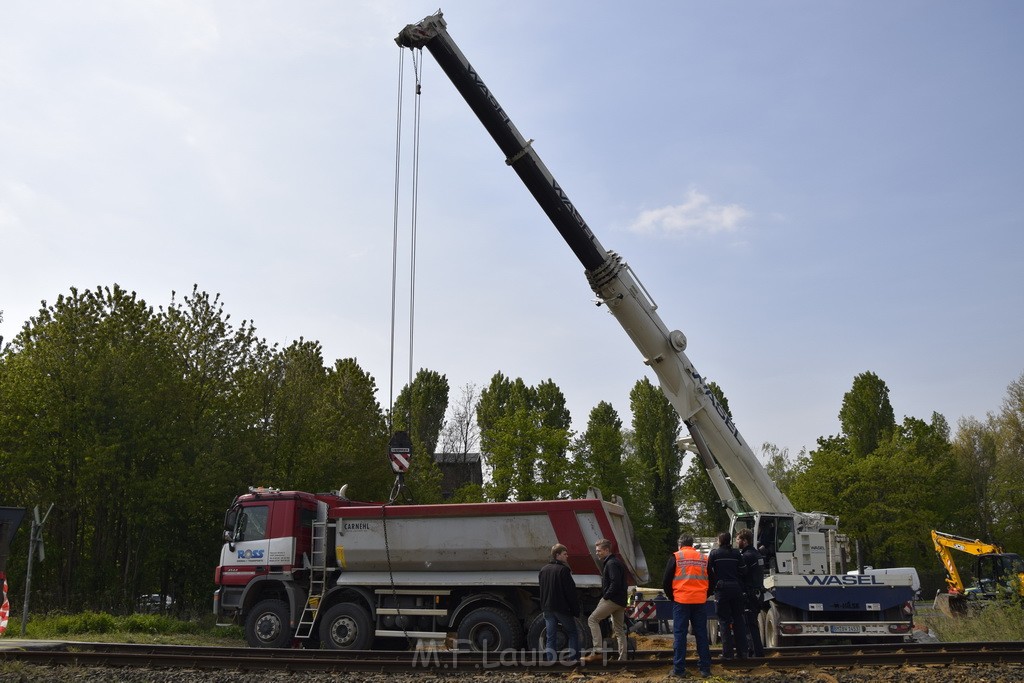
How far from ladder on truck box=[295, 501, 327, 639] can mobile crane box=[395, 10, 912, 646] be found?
23.6 ft

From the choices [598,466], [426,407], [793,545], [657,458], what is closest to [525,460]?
[598,466]

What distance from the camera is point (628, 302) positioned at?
1658 centimetres

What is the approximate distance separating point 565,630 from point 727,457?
24.2 feet

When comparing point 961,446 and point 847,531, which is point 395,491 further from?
point 961,446

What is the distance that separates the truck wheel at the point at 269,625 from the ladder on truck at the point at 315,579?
336mm

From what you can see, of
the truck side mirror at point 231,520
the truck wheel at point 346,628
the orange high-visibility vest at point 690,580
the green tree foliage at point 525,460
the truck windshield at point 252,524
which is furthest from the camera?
the green tree foliage at point 525,460

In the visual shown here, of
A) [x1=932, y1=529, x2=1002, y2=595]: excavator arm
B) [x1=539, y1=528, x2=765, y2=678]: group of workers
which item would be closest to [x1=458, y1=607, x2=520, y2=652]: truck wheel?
[x1=539, y1=528, x2=765, y2=678]: group of workers

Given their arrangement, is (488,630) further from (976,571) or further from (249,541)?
(976,571)

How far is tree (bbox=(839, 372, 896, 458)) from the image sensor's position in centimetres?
5512

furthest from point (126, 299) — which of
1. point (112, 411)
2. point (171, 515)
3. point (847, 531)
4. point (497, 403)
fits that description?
point (847, 531)

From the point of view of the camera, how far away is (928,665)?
10211mm

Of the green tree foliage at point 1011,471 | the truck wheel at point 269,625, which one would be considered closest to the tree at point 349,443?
the truck wheel at point 269,625

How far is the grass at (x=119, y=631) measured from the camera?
60.1ft

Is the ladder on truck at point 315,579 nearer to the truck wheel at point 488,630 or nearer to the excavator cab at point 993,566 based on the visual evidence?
the truck wheel at point 488,630
